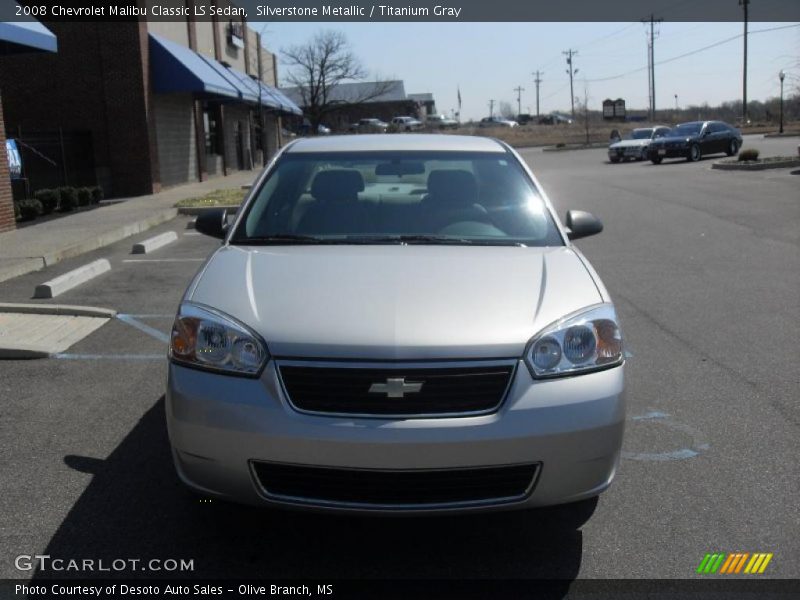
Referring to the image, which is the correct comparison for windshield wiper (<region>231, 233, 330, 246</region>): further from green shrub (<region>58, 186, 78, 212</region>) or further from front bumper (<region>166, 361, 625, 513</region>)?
green shrub (<region>58, 186, 78, 212</region>)

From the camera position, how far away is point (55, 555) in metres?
3.47

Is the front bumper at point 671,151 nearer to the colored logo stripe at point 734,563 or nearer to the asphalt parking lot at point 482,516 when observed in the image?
the asphalt parking lot at point 482,516

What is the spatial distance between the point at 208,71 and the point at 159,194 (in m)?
5.67

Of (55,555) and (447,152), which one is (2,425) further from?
(447,152)

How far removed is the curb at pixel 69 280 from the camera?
894 centimetres

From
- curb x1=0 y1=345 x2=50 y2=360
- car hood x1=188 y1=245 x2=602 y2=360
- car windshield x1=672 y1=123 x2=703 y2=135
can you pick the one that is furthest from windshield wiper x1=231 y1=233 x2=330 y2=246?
car windshield x1=672 y1=123 x2=703 y2=135

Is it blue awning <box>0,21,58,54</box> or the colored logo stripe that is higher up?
blue awning <box>0,21,58,54</box>

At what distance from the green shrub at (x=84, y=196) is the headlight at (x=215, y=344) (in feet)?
55.6

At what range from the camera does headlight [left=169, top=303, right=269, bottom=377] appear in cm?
330

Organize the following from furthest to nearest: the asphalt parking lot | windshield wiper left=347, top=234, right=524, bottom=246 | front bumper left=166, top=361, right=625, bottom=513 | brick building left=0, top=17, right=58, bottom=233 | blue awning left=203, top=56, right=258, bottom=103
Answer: blue awning left=203, top=56, right=258, bottom=103 → brick building left=0, top=17, right=58, bottom=233 → windshield wiper left=347, top=234, right=524, bottom=246 → the asphalt parking lot → front bumper left=166, top=361, right=625, bottom=513

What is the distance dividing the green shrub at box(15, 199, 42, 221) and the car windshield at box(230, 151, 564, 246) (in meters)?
12.9

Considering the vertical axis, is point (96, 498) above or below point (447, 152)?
below

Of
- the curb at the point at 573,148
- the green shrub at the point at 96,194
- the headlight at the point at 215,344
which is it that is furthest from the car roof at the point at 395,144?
the curb at the point at 573,148

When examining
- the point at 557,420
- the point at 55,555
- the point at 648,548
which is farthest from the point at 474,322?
the point at 55,555
